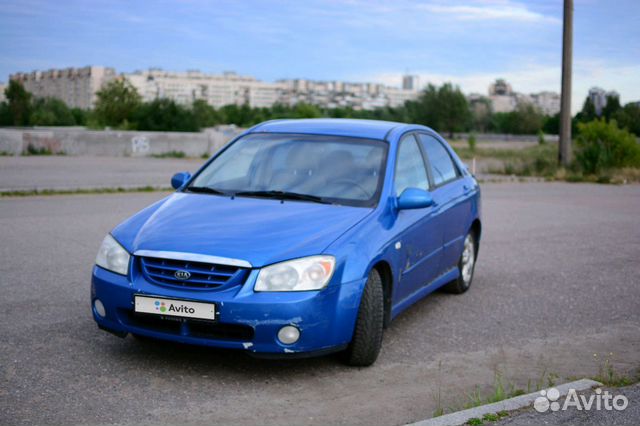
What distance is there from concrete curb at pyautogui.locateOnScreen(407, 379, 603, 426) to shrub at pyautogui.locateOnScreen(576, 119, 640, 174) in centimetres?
2291

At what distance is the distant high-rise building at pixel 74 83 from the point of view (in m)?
175

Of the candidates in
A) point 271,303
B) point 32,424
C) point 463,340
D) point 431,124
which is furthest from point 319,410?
point 431,124

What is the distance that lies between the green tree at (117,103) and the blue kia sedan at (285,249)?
5995 centimetres

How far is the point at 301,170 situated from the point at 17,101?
2720 inches

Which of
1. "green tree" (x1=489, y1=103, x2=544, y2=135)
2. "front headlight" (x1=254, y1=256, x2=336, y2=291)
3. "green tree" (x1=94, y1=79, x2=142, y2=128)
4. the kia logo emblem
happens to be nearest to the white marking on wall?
the kia logo emblem

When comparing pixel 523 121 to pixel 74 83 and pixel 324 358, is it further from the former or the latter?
pixel 324 358

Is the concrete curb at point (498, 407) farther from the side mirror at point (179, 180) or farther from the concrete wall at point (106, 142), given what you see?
the concrete wall at point (106, 142)

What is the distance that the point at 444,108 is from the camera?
108938mm

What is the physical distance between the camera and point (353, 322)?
5.34 meters

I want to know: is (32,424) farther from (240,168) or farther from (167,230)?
(240,168)

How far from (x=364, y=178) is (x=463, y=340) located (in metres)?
1.42

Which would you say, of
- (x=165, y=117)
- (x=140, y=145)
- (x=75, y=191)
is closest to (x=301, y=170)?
(x=75, y=191)

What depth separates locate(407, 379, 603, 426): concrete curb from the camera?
14.4 feet

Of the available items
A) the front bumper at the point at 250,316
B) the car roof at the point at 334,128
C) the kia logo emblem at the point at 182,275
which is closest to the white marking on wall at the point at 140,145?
the car roof at the point at 334,128
